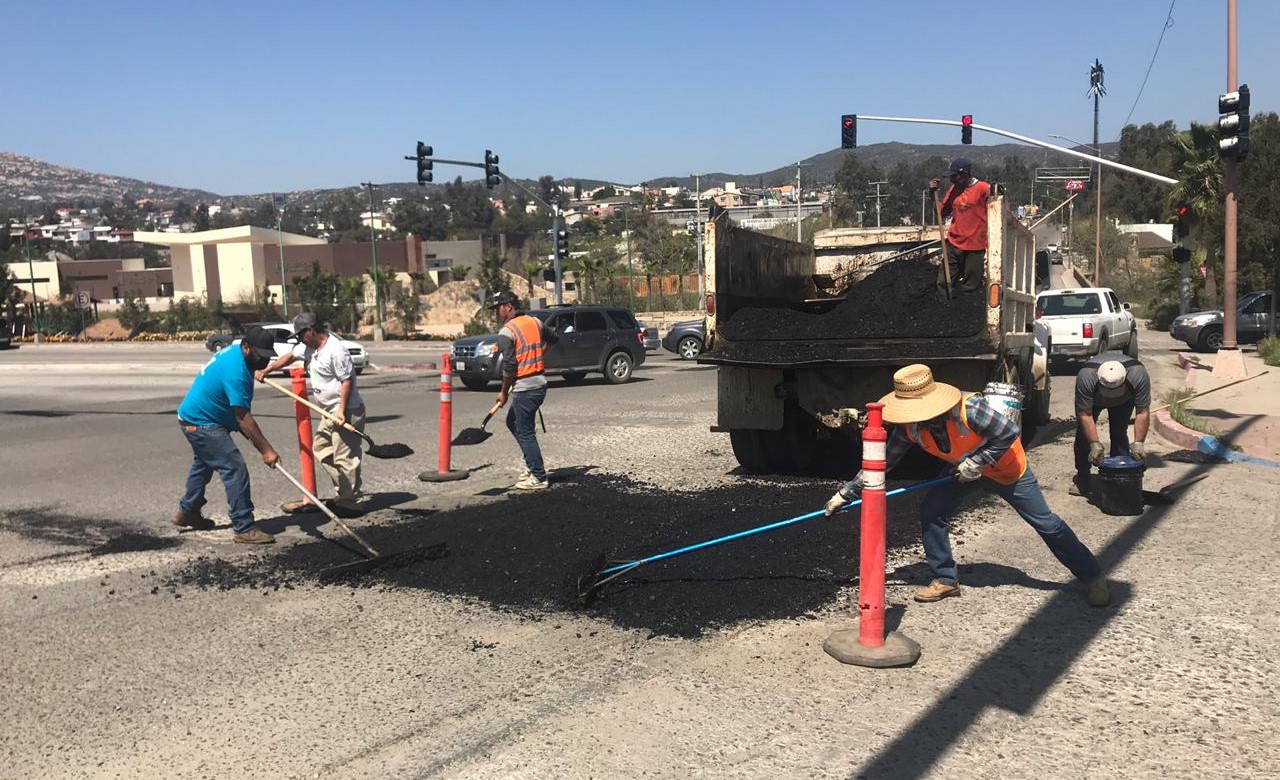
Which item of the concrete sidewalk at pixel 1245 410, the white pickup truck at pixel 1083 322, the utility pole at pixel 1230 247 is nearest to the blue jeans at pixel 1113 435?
the concrete sidewalk at pixel 1245 410

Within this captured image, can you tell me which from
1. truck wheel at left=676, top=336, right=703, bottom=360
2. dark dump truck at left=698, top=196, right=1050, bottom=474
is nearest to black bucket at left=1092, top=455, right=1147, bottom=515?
dark dump truck at left=698, top=196, right=1050, bottom=474

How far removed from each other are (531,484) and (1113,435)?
505cm

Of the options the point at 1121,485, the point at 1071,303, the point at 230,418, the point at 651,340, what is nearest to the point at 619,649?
the point at 230,418

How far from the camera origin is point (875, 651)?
4758 mm

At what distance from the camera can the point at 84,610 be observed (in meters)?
5.90

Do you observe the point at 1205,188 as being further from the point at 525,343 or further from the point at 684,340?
the point at 525,343

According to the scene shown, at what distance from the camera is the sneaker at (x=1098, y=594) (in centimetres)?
546

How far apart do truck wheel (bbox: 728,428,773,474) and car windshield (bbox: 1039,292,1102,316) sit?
42.5 feet

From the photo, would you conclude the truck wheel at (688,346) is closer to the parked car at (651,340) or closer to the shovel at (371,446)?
the parked car at (651,340)

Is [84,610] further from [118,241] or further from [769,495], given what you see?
[118,241]

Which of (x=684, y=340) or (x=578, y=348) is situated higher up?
(x=578, y=348)

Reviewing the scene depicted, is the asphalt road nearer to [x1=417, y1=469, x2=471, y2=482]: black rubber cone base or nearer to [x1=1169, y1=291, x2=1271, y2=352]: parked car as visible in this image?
[x1=417, y1=469, x2=471, y2=482]: black rubber cone base

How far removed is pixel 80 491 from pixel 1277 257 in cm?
2660

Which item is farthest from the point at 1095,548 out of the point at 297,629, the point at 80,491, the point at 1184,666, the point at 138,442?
the point at 138,442
